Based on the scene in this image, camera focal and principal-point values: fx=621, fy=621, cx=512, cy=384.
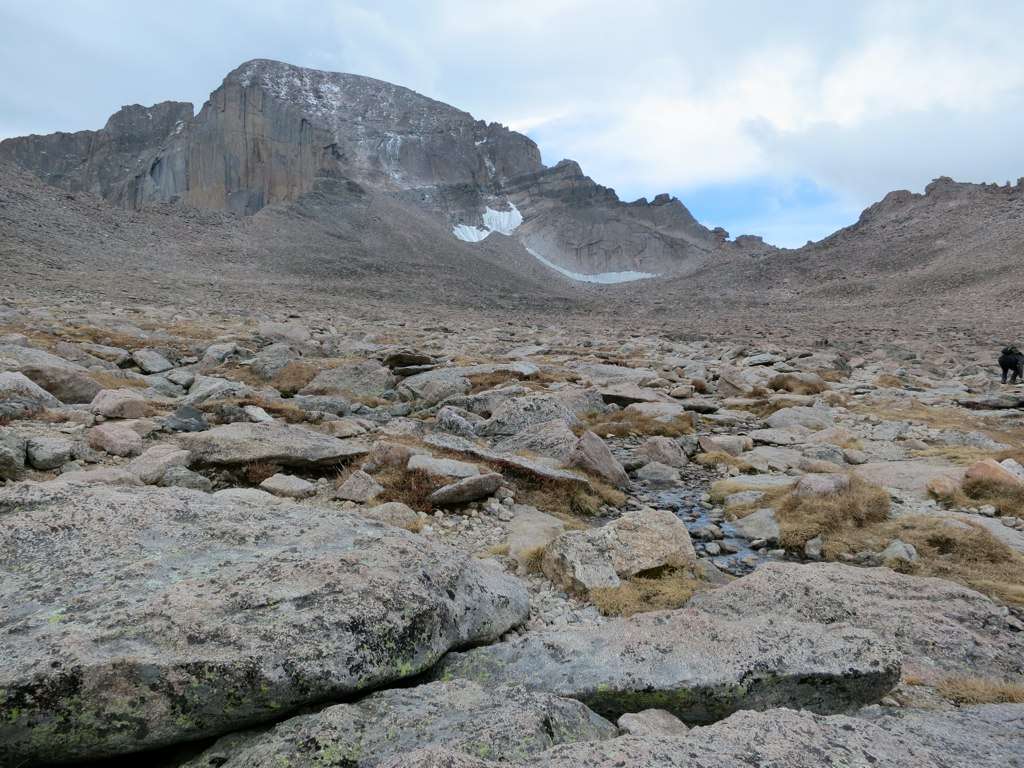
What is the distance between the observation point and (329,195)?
117500mm

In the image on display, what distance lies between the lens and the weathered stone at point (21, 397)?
9875 millimetres

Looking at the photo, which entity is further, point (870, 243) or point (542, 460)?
point (870, 243)

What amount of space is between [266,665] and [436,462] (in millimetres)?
6257

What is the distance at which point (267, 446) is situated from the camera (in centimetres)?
935

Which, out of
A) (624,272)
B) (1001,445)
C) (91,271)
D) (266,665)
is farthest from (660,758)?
(624,272)

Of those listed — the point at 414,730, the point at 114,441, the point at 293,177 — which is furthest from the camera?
the point at 293,177

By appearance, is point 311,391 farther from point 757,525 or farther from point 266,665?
point 266,665

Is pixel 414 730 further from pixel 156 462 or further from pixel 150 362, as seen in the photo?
pixel 150 362

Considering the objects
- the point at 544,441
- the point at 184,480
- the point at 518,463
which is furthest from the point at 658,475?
the point at 184,480

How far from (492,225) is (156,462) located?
186m

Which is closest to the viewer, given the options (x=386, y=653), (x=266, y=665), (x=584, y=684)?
(x=266, y=665)

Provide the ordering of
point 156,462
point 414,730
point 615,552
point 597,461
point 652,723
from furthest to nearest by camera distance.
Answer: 1. point 597,461
2. point 156,462
3. point 615,552
4. point 652,723
5. point 414,730

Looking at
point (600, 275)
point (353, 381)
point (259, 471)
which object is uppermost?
point (600, 275)

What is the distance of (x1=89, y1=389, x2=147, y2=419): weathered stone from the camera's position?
10.7 m
